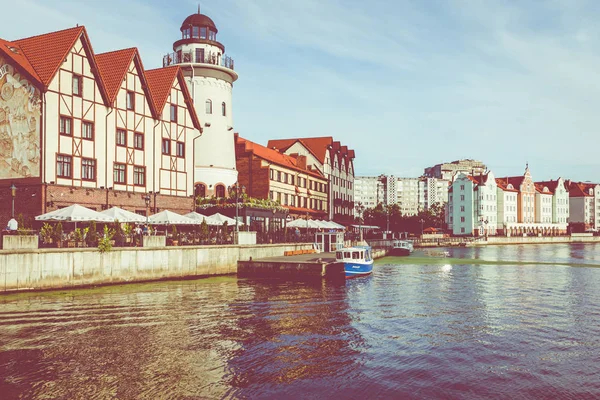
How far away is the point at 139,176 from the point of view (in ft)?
175

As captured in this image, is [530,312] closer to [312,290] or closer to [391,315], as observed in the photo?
Result: [391,315]

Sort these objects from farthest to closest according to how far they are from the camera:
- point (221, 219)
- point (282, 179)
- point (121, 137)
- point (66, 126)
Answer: point (282, 179) < point (221, 219) < point (121, 137) < point (66, 126)

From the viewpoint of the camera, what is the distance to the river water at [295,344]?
17.8 meters

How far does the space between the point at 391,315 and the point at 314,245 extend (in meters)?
36.4

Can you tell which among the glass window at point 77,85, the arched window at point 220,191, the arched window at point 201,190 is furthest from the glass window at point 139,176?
the arched window at point 220,191

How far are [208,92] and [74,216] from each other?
29.1 meters

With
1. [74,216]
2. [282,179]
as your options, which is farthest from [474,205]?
[74,216]

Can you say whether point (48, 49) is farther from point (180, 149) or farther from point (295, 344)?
point (295, 344)

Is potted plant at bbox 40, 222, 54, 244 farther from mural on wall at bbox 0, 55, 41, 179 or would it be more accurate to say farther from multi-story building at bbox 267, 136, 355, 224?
multi-story building at bbox 267, 136, 355, 224

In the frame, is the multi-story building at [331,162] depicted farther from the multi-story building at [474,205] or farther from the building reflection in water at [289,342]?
the building reflection in water at [289,342]

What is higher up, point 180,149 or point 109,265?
point 180,149

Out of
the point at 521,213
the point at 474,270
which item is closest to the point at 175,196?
the point at 474,270

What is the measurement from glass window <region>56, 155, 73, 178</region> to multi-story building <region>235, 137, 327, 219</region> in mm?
32482

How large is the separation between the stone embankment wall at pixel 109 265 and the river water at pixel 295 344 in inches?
54.0
